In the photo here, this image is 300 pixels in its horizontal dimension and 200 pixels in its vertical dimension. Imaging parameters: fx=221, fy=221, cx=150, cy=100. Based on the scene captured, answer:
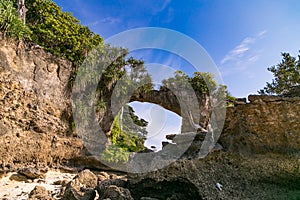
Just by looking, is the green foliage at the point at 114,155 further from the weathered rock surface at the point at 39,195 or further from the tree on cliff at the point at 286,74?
the tree on cliff at the point at 286,74

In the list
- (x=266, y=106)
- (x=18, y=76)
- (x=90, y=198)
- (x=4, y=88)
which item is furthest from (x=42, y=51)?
(x=266, y=106)

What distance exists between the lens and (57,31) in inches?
357

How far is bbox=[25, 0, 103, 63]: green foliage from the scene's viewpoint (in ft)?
28.7

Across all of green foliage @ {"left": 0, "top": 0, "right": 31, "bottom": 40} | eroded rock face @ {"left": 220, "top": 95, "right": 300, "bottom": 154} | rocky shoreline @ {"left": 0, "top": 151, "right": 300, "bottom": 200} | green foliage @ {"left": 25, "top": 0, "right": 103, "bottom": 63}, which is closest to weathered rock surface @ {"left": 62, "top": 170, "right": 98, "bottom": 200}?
rocky shoreline @ {"left": 0, "top": 151, "right": 300, "bottom": 200}

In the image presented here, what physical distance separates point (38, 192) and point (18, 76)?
4.70 metres

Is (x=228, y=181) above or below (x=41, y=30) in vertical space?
below

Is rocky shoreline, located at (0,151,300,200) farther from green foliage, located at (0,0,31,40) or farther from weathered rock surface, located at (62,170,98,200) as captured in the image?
green foliage, located at (0,0,31,40)

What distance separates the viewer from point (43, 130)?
764cm

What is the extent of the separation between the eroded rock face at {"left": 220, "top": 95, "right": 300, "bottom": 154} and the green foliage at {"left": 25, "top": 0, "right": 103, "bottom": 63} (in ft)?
24.5

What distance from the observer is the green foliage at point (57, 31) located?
875 centimetres

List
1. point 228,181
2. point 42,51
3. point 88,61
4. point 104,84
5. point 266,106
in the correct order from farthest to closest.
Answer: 1. point 104,84
2. point 88,61
3. point 42,51
4. point 266,106
5. point 228,181

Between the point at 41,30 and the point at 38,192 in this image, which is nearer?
the point at 38,192

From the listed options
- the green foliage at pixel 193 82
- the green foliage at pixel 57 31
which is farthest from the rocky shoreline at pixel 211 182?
the green foliage at pixel 193 82

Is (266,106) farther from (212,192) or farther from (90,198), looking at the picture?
(90,198)
